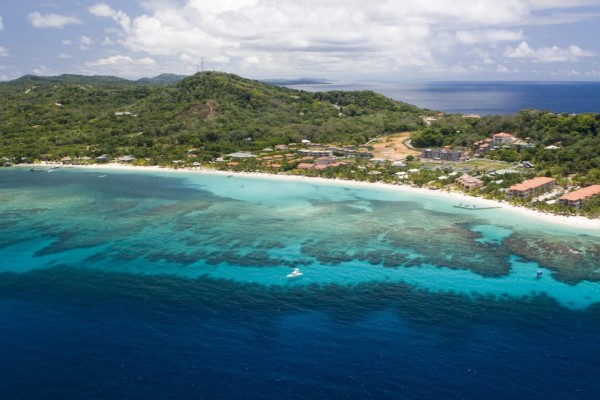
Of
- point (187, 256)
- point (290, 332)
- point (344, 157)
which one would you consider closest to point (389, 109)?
point (344, 157)

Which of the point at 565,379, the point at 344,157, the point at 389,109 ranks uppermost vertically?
the point at 389,109

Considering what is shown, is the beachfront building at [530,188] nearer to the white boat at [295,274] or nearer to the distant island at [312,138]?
the distant island at [312,138]

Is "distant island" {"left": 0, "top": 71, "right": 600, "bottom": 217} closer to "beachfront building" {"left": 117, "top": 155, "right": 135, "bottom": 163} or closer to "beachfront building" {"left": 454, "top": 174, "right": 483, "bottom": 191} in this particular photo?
"beachfront building" {"left": 454, "top": 174, "right": 483, "bottom": 191}

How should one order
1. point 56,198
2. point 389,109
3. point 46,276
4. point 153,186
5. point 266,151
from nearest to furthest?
point 46,276
point 56,198
point 153,186
point 266,151
point 389,109

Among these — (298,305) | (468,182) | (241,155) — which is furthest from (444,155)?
(298,305)

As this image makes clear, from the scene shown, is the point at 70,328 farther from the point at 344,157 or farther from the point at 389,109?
the point at 389,109

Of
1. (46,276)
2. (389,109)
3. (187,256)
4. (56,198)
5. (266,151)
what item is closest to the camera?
(46,276)

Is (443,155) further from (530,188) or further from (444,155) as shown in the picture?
(530,188)

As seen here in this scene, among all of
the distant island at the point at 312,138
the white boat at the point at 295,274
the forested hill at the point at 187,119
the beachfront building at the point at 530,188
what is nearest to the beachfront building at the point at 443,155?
the distant island at the point at 312,138
